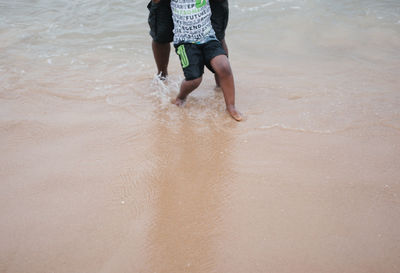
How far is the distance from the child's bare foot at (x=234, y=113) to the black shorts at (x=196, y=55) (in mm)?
414

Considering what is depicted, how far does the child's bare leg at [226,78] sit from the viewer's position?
2.90 m

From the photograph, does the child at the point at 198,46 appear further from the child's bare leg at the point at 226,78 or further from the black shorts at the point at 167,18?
the black shorts at the point at 167,18

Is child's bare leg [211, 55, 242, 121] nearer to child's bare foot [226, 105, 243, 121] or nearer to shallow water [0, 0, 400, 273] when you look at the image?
child's bare foot [226, 105, 243, 121]

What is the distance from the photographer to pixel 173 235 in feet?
6.10

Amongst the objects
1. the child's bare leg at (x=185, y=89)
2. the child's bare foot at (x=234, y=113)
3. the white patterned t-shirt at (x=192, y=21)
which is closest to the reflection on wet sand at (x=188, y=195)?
the child's bare foot at (x=234, y=113)

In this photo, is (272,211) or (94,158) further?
(94,158)

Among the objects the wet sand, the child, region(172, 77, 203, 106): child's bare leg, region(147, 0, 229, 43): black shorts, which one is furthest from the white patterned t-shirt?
the wet sand

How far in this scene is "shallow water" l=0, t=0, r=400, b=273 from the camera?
1778 millimetres

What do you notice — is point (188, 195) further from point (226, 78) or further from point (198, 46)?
point (198, 46)

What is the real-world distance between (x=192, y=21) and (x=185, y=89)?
0.62 metres

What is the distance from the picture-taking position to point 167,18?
302cm

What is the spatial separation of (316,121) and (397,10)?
14.8ft

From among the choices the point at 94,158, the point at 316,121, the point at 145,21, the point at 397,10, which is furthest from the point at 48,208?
the point at 397,10

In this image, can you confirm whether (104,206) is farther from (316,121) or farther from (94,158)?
(316,121)
